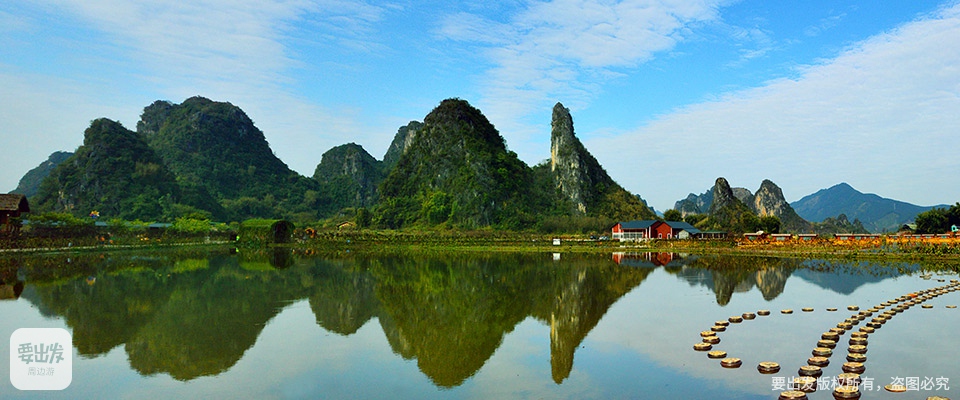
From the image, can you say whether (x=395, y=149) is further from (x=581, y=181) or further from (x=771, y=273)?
(x=771, y=273)

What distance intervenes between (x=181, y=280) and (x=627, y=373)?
22750 mm

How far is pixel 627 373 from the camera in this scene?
10.8m

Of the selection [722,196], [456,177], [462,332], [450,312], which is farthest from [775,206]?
[462,332]

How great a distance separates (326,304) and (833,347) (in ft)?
49.9

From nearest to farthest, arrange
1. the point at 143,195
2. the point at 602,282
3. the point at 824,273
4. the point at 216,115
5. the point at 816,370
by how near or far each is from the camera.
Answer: the point at 816,370, the point at 602,282, the point at 824,273, the point at 143,195, the point at 216,115

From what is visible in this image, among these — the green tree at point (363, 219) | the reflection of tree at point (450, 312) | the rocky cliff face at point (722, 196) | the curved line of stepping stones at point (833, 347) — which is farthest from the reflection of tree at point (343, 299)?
the rocky cliff face at point (722, 196)

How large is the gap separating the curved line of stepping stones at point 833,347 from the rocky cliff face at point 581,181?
7493cm

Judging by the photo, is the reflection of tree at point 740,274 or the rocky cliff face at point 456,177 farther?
the rocky cliff face at point 456,177

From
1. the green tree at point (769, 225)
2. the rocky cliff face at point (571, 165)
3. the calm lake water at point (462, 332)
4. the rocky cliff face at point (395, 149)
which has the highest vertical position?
the rocky cliff face at point (395, 149)

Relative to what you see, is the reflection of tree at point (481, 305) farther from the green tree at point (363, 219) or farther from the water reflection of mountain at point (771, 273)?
the green tree at point (363, 219)

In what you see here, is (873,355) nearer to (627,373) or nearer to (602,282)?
(627,373)

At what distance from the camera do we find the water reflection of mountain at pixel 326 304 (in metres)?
12.5

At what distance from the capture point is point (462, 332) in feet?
49.1

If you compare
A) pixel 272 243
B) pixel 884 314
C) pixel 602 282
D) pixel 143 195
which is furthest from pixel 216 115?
pixel 884 314
